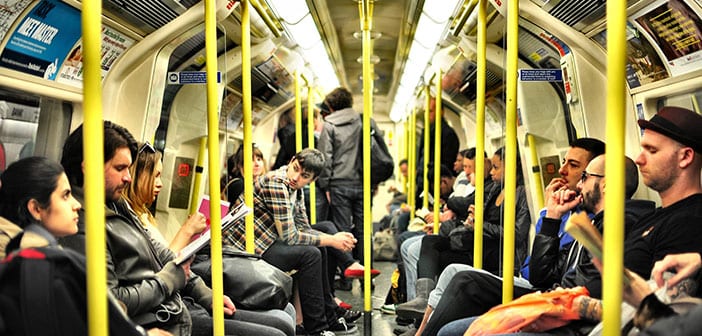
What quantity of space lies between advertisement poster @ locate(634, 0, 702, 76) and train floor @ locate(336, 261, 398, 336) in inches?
101

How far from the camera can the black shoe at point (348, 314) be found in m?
4.77

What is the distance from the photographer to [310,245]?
411 cm

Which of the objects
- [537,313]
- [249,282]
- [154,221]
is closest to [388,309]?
[249,282]

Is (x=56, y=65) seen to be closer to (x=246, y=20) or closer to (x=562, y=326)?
(x=246, y=20)

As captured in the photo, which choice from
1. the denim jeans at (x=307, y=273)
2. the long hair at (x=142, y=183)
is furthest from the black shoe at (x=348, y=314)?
the long hair at (x=142, y=183)

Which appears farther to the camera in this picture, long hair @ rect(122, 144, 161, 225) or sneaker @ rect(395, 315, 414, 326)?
sneaker @ rect(395, 315, 414, 326)

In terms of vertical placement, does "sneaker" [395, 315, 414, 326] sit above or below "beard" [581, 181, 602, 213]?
below

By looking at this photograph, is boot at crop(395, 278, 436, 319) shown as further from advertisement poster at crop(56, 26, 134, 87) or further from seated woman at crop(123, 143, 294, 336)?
advertisement poster at crop(56, 26, 134, 87)

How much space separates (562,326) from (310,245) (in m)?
2.07

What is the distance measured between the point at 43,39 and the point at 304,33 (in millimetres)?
3406

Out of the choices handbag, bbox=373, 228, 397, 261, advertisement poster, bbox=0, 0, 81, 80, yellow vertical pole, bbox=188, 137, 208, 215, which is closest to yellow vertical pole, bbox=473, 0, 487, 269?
yellow vertical pole, bbox=188, 137, 208, 215

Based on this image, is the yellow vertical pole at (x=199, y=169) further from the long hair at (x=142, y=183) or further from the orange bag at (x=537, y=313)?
the orange bag at (x=537, y=313)

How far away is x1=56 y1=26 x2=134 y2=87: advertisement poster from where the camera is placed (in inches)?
83.5

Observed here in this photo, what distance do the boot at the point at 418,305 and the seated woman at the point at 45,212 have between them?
253cm
